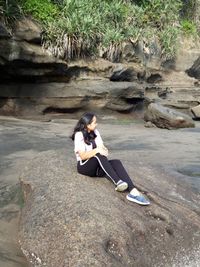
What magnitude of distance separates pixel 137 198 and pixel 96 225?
1023mm

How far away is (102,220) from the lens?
191 inches

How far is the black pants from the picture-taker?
19.3ft

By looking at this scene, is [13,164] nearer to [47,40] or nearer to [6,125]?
[6,125]

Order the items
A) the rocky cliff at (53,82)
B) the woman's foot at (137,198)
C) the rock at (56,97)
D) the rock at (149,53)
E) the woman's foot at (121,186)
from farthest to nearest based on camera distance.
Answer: the rock at (149,53) < the rock at (56,97) < the rocky cliff at (53,82) < the woman's foot at (121,186) < the woman's foot at (137,198)

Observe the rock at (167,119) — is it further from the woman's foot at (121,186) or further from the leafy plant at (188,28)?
the woman's foot at (121,186)

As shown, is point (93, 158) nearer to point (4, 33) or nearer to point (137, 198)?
point (137, 198)

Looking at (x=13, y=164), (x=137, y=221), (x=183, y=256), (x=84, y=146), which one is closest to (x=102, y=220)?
(x=137, y=221)

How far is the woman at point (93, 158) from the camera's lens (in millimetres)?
5879

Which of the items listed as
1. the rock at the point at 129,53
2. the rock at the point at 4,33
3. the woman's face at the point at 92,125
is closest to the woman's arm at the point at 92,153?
the woman's face at the point at 92,125

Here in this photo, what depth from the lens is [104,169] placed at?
19.6ft

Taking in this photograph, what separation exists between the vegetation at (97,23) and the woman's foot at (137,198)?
1229 centimetres

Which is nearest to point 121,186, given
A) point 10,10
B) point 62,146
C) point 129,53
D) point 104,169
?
point 104,169

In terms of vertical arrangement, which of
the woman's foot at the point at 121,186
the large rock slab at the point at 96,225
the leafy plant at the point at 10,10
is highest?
the leafy plant at the point at 10,10

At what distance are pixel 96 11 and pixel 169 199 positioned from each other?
597 inches
